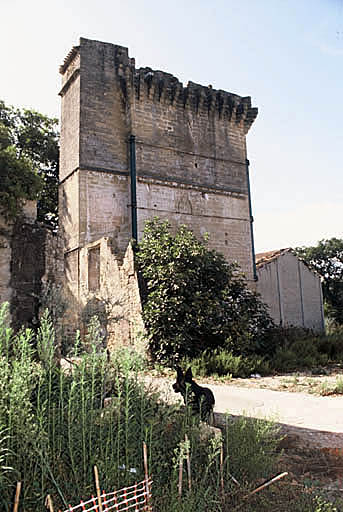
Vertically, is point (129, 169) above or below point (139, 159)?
below

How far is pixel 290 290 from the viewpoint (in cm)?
1919

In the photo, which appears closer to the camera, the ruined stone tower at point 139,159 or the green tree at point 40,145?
the ruined stone tower at point 139,159

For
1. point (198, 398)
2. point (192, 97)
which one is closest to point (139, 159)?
point (192, 97)

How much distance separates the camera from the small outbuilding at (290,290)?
61.0 feet

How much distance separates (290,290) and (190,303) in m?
9.69

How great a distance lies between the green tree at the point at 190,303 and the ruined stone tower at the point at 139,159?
3.29 m

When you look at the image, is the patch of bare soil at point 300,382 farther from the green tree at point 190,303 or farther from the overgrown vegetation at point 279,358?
the green tree at point 190,303

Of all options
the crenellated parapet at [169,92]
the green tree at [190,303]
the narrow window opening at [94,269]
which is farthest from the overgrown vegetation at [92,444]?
the crenellated parapet at [169,92]

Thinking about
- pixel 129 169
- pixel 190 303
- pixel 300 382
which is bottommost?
pixel 300 382

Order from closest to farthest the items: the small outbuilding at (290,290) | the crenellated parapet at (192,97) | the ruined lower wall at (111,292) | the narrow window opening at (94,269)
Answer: the ruined lower wall at (111,292) < the narrow window opening at (94,269) < the crenellated parapet at (192,97) < the small outbuilding at (290,290)

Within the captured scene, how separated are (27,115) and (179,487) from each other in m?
19.5

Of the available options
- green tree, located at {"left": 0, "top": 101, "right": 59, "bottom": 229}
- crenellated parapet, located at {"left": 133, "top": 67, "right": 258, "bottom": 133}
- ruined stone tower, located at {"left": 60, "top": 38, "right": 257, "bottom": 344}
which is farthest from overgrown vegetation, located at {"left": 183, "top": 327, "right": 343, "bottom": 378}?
green tree, located at {"left": 0, "top": 101, "right": 59, "bottom": 229}

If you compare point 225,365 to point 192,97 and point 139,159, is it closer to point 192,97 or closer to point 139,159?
point 139,159

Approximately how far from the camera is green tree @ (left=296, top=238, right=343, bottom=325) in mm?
31016
